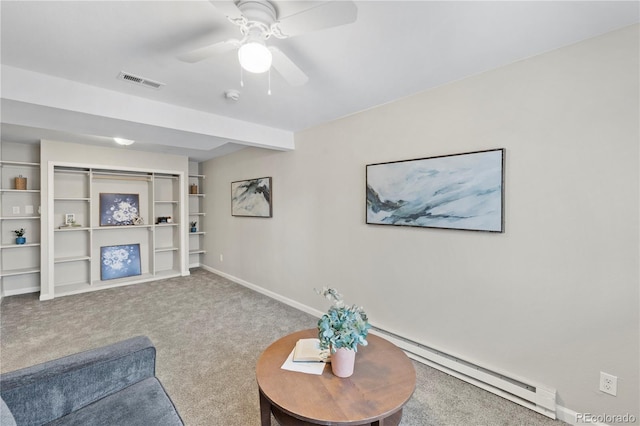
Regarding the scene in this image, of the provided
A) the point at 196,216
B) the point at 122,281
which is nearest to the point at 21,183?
the point at 122,281

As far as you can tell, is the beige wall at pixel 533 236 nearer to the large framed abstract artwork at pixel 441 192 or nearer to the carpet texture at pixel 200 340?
the large framed abstract artwork at pixel 441 192

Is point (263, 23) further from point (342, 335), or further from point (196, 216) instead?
point (196, 216)

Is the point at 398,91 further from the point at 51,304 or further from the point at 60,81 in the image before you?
the point at 51,304

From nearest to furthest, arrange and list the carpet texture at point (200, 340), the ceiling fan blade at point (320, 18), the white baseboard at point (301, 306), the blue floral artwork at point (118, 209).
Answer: the ceiling fan blade at point (320, 18) → the white baseboard at point (301, 306) → the carpet texture at point (200, 340) → the blue floral artwork at point (118, 209)

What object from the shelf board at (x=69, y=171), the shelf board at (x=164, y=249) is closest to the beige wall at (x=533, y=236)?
the shelf board at (x=164, y=249)

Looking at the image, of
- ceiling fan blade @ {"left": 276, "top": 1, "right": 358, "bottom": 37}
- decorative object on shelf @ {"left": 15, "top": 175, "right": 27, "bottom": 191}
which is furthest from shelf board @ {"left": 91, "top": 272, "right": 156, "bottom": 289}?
ceiling fan blade @ {"left": 276, "top": 1, "right": 358, "bottom": 37}

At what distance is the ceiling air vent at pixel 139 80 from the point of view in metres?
2.09

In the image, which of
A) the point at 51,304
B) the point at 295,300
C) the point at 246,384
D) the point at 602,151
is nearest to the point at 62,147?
the point at 51,304

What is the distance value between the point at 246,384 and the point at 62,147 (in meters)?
4.49

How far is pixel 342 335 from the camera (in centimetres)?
139

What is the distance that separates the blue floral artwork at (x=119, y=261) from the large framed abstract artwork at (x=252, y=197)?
6.44ft

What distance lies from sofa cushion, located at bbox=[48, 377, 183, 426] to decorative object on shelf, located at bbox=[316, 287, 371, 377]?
75 cm

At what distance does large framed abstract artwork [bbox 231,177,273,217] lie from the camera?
4.15 m

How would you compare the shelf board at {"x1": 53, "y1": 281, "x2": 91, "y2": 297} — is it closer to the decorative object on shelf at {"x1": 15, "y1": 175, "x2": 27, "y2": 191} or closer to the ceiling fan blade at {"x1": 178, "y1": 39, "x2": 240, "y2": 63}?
the decorative object on shelf at {"x1": 15, "y1": 175, "x2": 27, "y2": 191}
